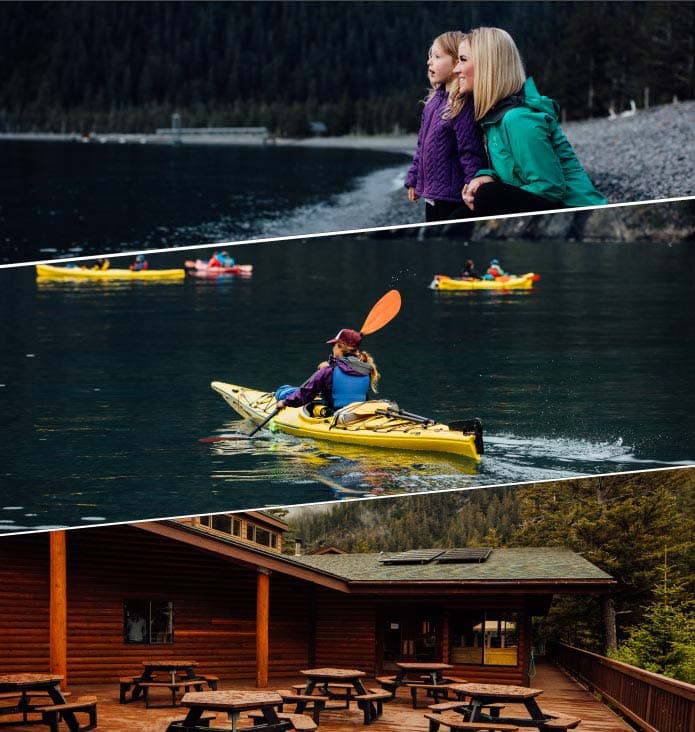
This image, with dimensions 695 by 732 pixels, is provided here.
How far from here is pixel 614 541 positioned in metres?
25.2

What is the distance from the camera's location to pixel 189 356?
15.9 meters

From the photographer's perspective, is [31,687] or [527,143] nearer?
[527,143]

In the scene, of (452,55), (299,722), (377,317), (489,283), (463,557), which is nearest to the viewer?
(452,55)

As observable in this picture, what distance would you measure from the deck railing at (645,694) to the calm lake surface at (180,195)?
631cm

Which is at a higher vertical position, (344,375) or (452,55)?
(452,55)

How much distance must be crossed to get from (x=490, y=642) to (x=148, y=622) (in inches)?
183

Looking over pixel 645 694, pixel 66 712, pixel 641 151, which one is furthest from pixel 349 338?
pixel 641 151

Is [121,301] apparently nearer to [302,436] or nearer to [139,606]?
[139,606]

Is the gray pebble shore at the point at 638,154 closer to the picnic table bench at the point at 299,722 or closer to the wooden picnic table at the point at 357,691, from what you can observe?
the wooden picnic table at the point at 357,691

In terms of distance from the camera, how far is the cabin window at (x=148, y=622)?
44.3ft

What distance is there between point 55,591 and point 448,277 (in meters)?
4.90

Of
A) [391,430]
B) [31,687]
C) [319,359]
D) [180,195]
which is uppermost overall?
[180,195]

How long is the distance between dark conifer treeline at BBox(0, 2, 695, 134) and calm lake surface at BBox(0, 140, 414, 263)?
1.44m

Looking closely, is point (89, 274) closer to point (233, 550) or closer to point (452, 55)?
point (233, 550)
